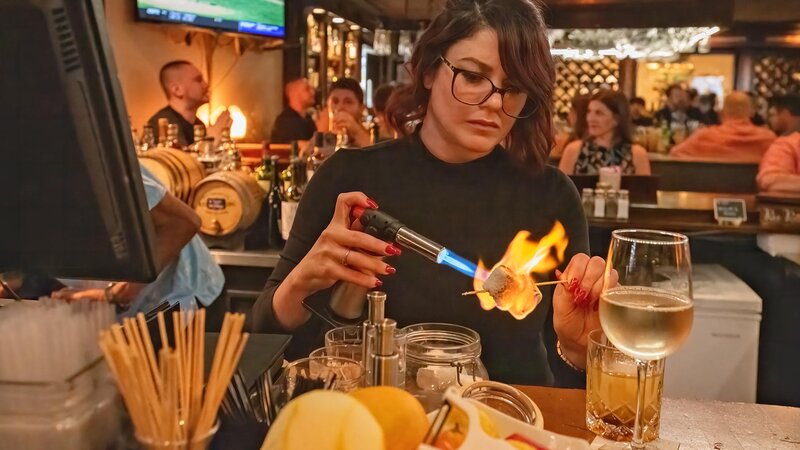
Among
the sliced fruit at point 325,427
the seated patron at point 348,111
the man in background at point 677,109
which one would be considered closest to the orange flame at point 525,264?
the sliced fruit at point 325,427

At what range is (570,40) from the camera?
216 inches

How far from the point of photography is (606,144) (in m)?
4.05

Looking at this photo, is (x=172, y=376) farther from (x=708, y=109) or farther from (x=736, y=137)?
(x=708, y=109)

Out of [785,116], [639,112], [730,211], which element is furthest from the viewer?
[639,112]

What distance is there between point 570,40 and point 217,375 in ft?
17.4

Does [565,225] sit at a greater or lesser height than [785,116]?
Result: lesser

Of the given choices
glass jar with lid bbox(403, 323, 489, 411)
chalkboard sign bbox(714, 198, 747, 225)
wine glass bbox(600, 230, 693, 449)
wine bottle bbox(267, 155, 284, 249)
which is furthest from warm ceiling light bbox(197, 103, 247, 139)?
wine glass bbox(600, 230, 693, 449)

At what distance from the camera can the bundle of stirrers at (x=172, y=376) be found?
1.98ft

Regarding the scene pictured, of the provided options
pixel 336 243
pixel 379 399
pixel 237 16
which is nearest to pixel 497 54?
pixel 336 243

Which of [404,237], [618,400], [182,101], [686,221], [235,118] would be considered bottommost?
[686,221]

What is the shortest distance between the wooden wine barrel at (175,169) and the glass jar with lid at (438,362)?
2.02 m

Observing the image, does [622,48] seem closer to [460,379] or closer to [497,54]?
[497,54]

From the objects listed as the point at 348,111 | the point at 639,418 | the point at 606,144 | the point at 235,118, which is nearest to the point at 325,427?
the point at 639,418

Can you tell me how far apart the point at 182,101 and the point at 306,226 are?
2.80 metres
